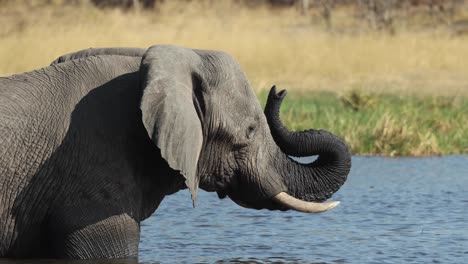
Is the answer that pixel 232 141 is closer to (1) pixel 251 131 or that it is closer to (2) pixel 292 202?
(1) pixel 251 131

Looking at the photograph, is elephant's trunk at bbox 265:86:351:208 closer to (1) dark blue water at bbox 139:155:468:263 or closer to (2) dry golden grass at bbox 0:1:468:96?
(1) dark blue water at bbox 139:155:468:263

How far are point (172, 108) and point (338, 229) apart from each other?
3.14 meters

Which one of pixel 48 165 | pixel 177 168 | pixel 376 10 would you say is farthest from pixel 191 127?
pixel 376 10

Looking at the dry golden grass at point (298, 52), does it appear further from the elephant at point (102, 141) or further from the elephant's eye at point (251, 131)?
the elephant at point (102, 141)

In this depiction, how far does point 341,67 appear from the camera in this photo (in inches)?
818

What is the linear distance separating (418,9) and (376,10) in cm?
824

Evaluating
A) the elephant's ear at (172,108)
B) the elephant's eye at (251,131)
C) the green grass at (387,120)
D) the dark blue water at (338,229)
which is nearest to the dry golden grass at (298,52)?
the green grass at (387,120)

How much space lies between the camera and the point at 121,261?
22.4 ft

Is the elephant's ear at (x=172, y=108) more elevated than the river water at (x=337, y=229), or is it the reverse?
the elephant's ear at (x=172, y=108)

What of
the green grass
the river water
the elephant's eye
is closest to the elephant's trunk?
the elephant's eye

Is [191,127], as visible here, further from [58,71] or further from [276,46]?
[276,46]

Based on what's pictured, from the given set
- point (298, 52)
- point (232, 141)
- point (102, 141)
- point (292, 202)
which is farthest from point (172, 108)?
point (298, 52)

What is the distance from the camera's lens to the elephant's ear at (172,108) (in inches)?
255

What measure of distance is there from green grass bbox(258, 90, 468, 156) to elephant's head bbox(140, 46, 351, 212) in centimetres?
642
